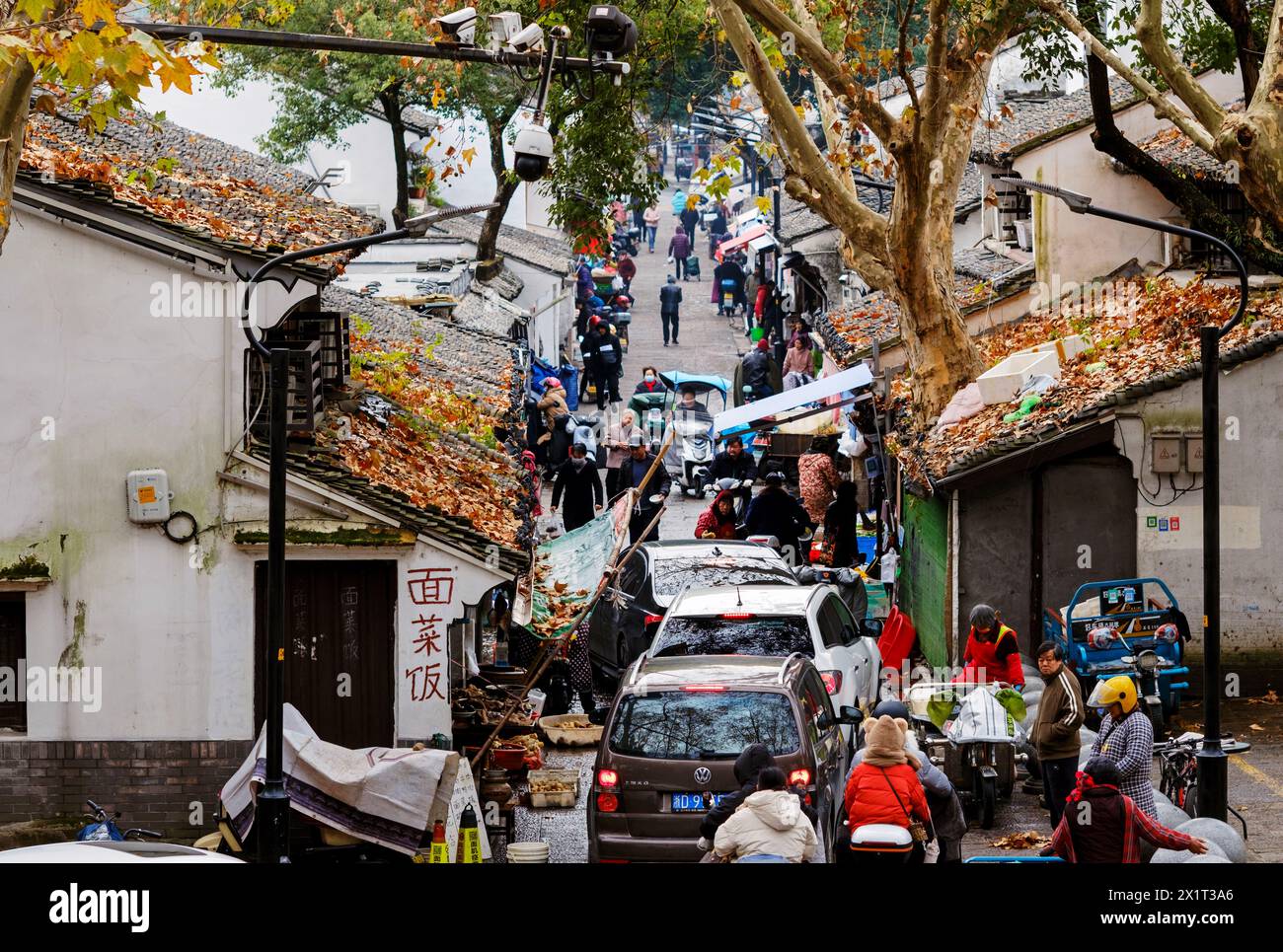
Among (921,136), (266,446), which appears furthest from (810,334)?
(266,446)

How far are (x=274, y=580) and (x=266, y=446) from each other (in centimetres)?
256

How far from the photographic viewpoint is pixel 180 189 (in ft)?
53.3

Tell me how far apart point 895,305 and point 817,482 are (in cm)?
520

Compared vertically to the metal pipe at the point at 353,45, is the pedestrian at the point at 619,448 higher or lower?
lower

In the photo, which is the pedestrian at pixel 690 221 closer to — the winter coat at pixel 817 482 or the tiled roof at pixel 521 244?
the tiled roof at pixel 521 244

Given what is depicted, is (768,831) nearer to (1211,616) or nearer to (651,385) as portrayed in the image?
(1211,616)

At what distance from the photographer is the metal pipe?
11234 millimetres

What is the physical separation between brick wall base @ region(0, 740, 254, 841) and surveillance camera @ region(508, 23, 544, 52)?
236 inches

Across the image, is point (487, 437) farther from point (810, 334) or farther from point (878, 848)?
point (810, 334)

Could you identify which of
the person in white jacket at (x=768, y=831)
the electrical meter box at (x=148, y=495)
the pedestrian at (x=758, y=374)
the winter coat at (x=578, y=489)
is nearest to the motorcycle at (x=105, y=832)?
the electrical meter box at (x=148, y=495)

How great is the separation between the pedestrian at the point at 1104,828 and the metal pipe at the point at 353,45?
555 cm

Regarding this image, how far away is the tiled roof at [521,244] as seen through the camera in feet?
133

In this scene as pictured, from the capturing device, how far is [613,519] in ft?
61.6

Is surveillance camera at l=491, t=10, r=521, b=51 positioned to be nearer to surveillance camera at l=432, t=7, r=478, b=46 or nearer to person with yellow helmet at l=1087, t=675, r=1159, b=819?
surveillance camera at l=432, t=7, r=478, b=46
